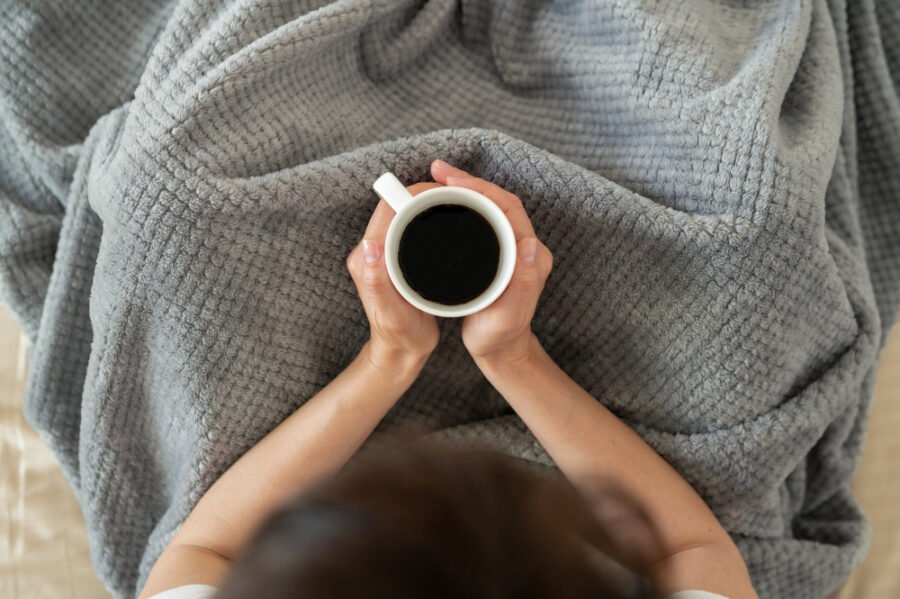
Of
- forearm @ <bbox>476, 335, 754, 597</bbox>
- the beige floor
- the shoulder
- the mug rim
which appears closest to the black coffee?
the mug rim

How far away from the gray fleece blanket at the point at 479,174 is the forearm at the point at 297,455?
0.11 feet

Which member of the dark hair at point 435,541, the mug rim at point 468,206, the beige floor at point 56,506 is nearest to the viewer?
the dark hair at point 435,541

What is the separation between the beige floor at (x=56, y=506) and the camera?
2.64ft

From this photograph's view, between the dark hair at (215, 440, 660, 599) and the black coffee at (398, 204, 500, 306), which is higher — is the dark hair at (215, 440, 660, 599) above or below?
below

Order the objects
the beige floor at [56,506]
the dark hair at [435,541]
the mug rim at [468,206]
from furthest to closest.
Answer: the beige floor at [56,506] → the mug rim at [468,206] → the dark hair at [435,541]

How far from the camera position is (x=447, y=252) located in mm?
574

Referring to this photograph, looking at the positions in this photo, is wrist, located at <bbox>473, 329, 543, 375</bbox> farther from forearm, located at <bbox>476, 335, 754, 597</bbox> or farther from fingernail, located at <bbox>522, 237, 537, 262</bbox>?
fingernail, located at <bbox>522, 237, 537, 262</bbox>

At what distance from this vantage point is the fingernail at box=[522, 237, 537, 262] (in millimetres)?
583

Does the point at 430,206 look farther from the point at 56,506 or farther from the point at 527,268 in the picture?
the point at 56,506

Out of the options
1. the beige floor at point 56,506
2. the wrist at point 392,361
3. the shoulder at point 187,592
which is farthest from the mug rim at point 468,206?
the beige floor at point 56,506

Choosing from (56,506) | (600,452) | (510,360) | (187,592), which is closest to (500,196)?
(510,360)

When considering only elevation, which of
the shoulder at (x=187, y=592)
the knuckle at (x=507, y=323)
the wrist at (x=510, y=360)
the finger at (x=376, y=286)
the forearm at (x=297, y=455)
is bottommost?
the shoulder at (x=187, y=592)

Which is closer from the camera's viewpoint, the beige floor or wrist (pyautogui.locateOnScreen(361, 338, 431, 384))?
wrist (pyautogui.locateOnScreen(361, 338, 431, 384))

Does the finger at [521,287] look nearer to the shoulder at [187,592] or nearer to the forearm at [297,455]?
the forearm at [297,455]
